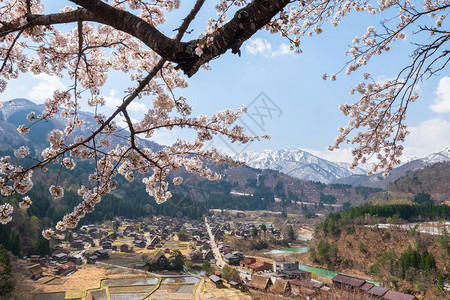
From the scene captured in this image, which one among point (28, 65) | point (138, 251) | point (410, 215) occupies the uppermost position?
point (28, 65)

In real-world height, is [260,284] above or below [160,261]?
below

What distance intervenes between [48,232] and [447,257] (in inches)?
1552

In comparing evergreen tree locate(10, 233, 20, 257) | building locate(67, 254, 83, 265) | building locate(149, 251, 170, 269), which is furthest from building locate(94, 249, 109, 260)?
evergreen tree locate(10, 233, 20, 257)

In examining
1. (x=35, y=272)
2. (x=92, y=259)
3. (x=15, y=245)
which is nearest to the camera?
(x=35, y=272)

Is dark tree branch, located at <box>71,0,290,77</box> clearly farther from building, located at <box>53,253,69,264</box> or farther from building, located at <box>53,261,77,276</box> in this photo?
building, located at <box>53,253,69,264</box>

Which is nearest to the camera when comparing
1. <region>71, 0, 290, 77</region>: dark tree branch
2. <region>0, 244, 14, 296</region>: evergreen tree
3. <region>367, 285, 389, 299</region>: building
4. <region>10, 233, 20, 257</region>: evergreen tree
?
<region>71, 0, 290, 77</region>: dark tree branch

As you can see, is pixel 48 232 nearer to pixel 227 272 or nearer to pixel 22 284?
pixel 22 284

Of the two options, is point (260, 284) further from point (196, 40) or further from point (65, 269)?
point (196, 40)

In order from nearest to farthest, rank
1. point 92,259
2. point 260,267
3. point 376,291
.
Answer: point 376,291 < point 260,267 < point 92,259

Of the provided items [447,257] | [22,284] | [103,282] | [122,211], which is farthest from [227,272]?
[122,211]

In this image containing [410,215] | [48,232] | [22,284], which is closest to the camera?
[48,232]

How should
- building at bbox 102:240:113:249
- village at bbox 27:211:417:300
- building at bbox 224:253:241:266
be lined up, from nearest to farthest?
village at bbox 27:211:417:300 → building at bbox 224:253:241:266 → building at bbox 102:240:113:249

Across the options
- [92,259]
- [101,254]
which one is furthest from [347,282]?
[101,254]

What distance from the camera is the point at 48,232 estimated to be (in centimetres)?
382
